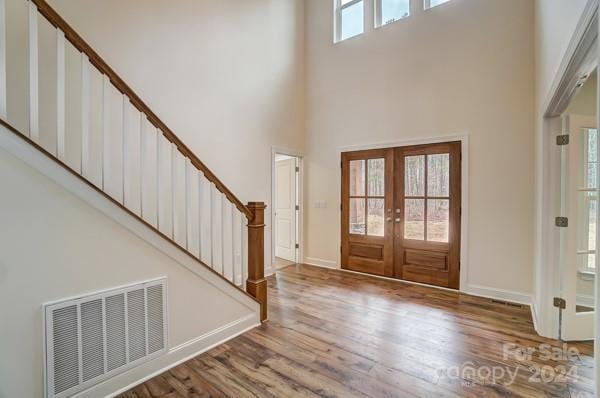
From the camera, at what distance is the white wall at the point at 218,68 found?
279cm

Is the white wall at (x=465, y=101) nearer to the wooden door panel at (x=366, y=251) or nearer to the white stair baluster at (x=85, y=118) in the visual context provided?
the wooden door panel at (x=366, y=251)

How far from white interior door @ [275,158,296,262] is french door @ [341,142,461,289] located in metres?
1.00

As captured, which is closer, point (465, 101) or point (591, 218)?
point (591, 218)

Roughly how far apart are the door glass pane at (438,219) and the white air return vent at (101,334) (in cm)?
339

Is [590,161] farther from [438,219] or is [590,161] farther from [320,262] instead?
[320,262]

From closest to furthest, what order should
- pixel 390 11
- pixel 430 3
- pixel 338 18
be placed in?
1. pixel 430 3
2. pixel 390 11
3. pixel 338 18

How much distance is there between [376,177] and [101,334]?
3.80m

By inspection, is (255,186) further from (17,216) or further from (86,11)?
(17,216)

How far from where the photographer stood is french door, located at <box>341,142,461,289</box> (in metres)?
3.74

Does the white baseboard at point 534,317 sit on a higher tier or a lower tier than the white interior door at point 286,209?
lower

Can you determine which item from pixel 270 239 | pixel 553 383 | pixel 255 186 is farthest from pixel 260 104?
pixel 553 383

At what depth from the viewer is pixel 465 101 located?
11.8ft

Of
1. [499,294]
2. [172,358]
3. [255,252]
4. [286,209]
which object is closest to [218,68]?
[255,252]

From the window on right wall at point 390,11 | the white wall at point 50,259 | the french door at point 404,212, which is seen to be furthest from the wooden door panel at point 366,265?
the window on right wall at point 390,11
